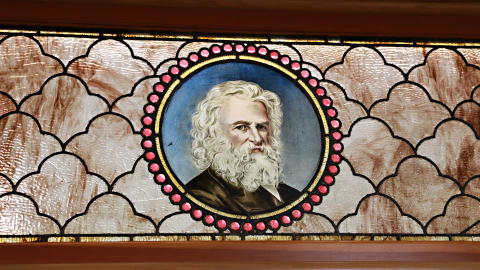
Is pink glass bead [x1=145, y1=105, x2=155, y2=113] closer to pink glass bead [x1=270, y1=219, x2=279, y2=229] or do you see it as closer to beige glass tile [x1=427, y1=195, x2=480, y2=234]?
pink glass bead [x1=270, y1=219, x2=279, y2=229]

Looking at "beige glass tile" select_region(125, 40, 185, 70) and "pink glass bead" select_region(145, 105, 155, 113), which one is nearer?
"pink glass bead" select_region(145, 105, 155, 113)

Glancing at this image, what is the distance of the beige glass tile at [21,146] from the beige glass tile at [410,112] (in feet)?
4.86

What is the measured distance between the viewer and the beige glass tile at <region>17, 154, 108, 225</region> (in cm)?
234

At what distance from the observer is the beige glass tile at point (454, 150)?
8.38ft

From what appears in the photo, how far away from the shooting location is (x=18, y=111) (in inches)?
97.0

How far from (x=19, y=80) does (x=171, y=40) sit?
2.34 ft

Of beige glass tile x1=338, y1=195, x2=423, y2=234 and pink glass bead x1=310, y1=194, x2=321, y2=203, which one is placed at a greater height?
pink glass bead x1=310, y1=194, x2=321, y2=203

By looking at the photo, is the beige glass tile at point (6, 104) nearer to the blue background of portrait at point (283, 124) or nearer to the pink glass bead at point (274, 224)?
the blue background of portrait at point (283, 124)

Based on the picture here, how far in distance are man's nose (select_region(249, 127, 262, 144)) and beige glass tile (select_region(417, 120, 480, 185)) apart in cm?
73

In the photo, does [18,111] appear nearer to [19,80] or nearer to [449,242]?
[19,80]

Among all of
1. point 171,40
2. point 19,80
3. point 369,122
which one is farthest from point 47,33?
point 369,122

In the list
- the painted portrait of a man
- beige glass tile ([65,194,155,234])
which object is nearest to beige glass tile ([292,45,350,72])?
the painted portrait of a man

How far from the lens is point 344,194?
97.7 inches
